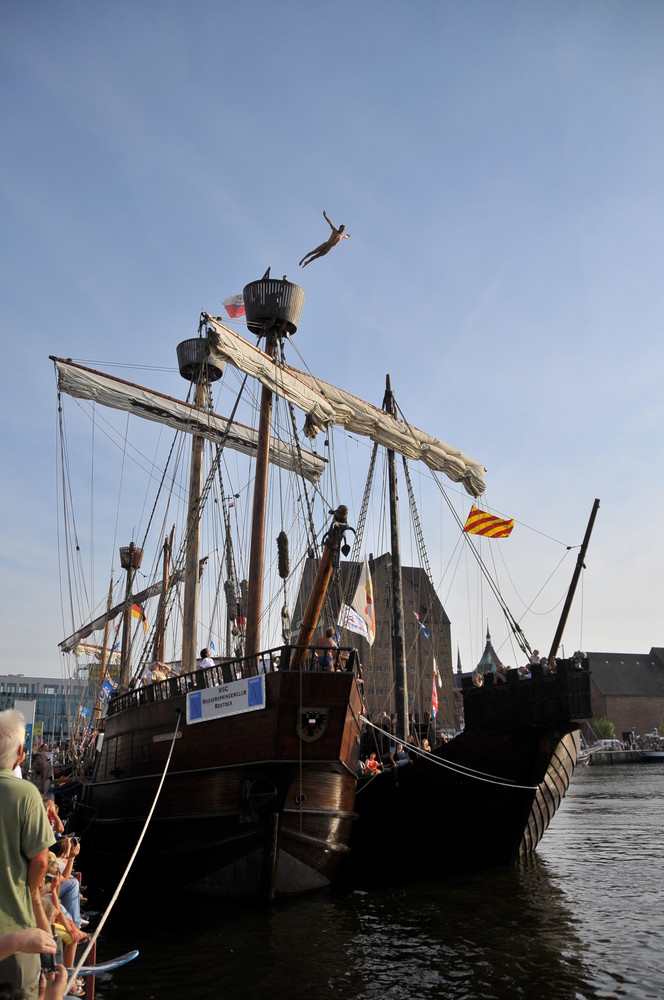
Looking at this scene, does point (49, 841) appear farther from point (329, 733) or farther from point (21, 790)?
point (329, 733)

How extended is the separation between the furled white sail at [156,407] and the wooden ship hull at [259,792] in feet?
35.8

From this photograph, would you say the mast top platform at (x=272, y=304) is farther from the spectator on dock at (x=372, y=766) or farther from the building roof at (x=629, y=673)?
the building roof at (x=629, y=673)

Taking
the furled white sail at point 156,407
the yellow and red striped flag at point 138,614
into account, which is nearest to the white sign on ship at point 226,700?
the furled white sail at point 156,407

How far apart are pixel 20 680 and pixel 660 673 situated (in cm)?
9138

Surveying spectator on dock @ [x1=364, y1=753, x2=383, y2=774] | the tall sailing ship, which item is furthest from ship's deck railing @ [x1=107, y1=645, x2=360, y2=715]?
spectator on dock @ [x1=364, y1=753, x2=383, y2=774]

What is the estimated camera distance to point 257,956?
9992 mm

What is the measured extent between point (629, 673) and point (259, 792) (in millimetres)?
93178

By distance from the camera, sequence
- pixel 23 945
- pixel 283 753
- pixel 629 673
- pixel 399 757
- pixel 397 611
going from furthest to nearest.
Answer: pixel 629 673 < pixel 397 611 < pixel 399 757 < pixel 283 753 < pixel 23 945

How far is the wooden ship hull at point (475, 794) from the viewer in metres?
16.5

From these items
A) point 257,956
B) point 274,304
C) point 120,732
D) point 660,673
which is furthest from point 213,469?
point 660,673

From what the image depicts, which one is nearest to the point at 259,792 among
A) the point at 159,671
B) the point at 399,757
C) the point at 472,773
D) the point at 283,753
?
the point at 283,753

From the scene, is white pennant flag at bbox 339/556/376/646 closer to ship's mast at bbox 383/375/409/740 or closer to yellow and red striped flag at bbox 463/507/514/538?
ship's mast at bbox 383/375/409/740

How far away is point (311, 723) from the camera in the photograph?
532 inches

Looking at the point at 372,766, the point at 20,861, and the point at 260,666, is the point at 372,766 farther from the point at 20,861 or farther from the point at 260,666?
the point at 20,861
